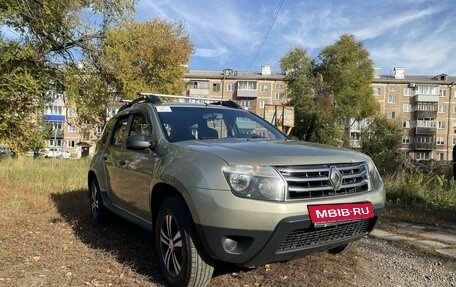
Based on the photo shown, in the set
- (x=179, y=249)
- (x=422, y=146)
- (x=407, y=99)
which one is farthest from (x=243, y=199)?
(x=407, y=99)

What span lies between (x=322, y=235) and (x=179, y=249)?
1.21m

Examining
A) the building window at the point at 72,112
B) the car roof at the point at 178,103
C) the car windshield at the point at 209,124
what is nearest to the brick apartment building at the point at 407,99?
the building window at the point at 72,112

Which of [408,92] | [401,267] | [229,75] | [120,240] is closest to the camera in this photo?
[401,267]

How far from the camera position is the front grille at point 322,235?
338 cm

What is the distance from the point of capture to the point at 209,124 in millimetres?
4805

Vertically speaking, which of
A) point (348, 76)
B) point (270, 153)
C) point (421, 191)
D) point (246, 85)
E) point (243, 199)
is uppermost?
point (246, 85)

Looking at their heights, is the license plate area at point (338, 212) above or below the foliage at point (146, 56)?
below

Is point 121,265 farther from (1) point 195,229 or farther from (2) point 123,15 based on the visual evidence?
(2) point 123,15

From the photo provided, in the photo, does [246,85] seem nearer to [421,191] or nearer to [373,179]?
[421,191]

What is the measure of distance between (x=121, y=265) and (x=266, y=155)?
2144 mm

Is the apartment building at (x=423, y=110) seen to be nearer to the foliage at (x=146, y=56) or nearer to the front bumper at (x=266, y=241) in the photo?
the foliage at (x=146, y=56)

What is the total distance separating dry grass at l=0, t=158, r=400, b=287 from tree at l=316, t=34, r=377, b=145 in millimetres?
35512

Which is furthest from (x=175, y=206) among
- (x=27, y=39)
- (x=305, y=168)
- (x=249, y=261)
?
(x=27, y=39)

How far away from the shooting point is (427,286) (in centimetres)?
401
